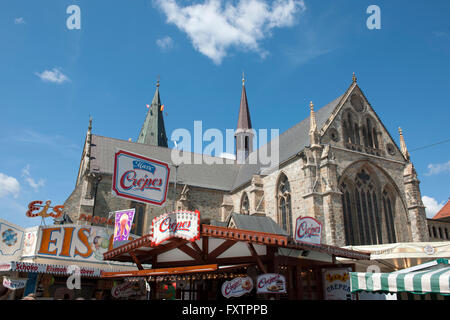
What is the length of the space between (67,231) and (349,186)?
16.8m

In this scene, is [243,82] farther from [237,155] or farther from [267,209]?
[267,209]

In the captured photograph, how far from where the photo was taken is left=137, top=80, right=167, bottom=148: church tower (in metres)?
44.6

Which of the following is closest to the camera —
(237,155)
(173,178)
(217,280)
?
(217,280)

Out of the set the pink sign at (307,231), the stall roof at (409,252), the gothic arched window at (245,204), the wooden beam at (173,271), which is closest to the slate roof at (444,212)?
the gothic arched window at (245,204)

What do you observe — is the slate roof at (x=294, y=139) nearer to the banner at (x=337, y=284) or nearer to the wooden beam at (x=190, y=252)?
the banner at (x=337, y=284)

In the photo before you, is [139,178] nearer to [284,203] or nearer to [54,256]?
[54,256]

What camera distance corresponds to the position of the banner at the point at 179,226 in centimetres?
713

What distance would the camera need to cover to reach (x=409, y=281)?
6.69 m

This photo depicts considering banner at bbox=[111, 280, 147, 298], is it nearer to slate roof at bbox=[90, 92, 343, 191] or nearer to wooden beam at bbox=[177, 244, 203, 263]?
wooden beam at bbox=[177, 244, 203, 263]

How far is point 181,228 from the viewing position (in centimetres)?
729

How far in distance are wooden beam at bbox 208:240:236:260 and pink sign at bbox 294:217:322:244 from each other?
167 centimetres

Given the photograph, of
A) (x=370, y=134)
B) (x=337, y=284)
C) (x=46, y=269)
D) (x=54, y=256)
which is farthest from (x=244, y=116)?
(x=337, y=284)

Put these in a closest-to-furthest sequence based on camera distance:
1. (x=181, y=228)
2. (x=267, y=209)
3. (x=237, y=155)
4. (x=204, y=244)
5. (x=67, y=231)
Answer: (x=181, y=228) < (x=204, y=244) < (x=67, y=231) < (x=267, y=209) < (x=237, y=155)
